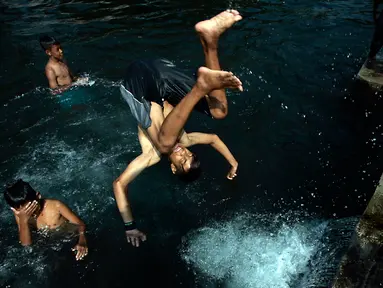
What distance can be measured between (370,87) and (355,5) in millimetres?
4415

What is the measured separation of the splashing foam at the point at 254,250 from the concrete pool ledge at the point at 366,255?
2.84ft

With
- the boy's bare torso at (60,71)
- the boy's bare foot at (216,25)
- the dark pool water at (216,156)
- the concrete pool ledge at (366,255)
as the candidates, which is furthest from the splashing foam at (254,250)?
the boy's bare torso at (60,71)

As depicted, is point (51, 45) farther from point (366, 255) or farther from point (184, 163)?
point (366, 255)

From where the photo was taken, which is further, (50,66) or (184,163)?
(50,66)

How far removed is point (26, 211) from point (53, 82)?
351 centimetres

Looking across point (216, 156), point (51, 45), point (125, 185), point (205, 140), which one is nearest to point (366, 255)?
point (205, 140)

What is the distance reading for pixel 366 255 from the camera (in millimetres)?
3818

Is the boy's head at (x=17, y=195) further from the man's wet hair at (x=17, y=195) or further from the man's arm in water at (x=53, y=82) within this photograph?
the man's arm in water at (x=53, y=82)

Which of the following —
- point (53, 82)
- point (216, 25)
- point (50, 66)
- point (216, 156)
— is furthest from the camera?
point (53, 82)

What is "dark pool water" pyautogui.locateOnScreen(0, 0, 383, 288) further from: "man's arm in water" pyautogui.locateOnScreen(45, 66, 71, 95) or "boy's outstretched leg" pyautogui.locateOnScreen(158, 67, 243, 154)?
"boy's outstretched leg" pyautogui.locateOnScreen(158, 67, 243, 154)

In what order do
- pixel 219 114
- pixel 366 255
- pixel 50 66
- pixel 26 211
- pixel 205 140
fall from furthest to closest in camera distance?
pixel 50 66, pixel 205 140, pixel 219 114, pixel 26 211, pixel 366 255

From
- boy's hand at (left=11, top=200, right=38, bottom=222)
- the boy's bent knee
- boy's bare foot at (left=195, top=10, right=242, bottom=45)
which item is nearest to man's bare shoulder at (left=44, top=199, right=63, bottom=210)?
boy's hand at (left=11, top=200, right=38, bottom=222)

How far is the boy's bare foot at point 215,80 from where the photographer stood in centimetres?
316

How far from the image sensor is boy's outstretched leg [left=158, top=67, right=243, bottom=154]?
3.20 meters
